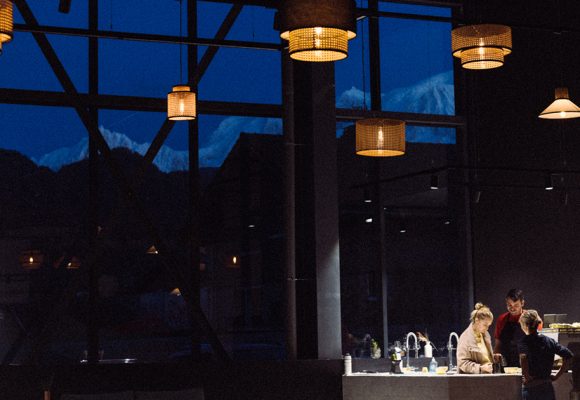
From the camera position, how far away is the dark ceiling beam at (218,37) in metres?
11.6

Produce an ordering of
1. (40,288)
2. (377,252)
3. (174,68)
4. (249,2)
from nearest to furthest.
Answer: (249,2) < (40,288) < (174,68) < (377,252)

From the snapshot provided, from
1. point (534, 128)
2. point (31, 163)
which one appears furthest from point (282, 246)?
point (534, 128)

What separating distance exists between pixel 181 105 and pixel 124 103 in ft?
4.86

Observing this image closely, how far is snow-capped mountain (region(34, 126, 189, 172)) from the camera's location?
11.4m

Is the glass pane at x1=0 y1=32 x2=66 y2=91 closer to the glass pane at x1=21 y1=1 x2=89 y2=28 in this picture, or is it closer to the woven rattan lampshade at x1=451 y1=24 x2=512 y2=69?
the glass pane at x1=21 y1=1 x2=89 y2=28

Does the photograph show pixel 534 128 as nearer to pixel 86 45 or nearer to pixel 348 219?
pixel 348 219

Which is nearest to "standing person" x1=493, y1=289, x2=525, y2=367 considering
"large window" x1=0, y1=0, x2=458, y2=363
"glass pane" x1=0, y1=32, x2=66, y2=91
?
"large window" x1=0, y1=0, x2=458, y2=363

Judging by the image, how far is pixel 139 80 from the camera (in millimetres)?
11875

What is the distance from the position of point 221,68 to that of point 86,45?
154cm

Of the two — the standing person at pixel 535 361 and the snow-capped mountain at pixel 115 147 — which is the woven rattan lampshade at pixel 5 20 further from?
the snow-capped mountain at pixel 115 147

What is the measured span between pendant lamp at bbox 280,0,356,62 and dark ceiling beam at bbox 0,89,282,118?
652cm

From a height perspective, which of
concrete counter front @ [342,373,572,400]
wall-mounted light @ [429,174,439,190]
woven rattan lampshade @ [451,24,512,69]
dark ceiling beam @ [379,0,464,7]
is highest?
dark ceiling beam @ [379,0,464,7]

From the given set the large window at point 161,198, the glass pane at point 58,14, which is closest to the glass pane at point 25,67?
the large window at point 161,198

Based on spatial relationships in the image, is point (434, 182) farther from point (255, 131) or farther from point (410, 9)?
point (410, 9)
